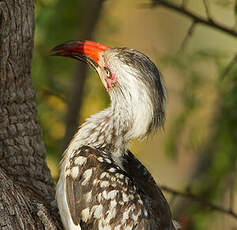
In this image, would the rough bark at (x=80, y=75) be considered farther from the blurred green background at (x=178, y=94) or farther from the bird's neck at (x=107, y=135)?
the bird's neck at (x=107, y=135)

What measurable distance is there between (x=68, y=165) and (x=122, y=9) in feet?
22.5

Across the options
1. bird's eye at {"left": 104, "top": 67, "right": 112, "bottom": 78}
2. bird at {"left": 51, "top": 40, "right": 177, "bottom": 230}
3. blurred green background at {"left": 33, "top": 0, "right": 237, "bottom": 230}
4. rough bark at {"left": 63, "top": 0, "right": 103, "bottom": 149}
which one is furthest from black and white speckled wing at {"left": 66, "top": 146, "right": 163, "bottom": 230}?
rough bark at {"left": 63, "top": 0, "right": 103, "bottom": 149}

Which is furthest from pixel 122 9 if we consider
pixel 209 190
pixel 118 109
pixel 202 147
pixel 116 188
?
pixel 116 188

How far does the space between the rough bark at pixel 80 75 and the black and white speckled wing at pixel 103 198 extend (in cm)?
242

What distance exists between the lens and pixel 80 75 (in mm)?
6207

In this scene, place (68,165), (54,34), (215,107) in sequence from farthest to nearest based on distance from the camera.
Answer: (215,107) < (54,34) < (68,165)

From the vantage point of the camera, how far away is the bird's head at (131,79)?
12.8 ft

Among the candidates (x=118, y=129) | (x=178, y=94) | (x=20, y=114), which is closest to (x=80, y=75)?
(x=178, y=94)

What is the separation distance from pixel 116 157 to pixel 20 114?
2.32 feet

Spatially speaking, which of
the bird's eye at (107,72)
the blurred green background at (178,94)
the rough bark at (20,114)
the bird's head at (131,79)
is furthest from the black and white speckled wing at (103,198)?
the blurred green background at (178,94)

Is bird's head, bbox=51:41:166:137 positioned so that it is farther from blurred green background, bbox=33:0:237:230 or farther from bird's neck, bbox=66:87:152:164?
blurred green background, bbox=33:0:237:230

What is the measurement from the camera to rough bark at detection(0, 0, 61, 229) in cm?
361

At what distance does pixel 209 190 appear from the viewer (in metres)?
6.46

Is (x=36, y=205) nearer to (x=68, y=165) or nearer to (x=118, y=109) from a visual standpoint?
(x=68, y=165)
